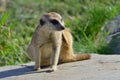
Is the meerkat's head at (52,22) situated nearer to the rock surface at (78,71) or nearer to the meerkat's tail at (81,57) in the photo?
the rock surface at (78,71)

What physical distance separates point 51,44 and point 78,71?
60 cm

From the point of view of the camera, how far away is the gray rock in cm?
905

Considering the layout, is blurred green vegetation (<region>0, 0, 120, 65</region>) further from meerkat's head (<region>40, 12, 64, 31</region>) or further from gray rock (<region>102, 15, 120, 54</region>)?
meerkat's head (<region>40, 12, 64, 31</region>)

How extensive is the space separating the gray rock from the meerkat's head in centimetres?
243

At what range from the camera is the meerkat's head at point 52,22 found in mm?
6632

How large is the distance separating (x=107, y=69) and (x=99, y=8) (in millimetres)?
4141

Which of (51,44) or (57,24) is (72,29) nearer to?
(51,44)

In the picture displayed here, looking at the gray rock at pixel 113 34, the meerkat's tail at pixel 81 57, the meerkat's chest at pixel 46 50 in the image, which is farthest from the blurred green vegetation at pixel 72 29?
the meerkat's chest at pixel 46 50

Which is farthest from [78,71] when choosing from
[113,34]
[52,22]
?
[113,34]

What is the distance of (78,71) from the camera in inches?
267

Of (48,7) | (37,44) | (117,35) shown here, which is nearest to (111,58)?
(37,44)

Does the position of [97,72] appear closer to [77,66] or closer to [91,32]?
[77,66]

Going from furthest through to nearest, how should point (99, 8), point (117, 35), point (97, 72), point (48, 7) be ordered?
1. point (48, 7)
2. point (99, 8)
3. point (117, 35)
4. point (97, 72)

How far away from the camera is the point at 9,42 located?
385 inches
